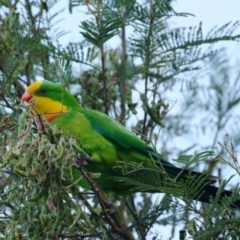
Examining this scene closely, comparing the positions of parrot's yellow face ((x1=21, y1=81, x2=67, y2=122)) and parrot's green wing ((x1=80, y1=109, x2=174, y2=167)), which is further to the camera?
parrot's yellow face ((x1=21, y1=81, x2=67, y2=122))

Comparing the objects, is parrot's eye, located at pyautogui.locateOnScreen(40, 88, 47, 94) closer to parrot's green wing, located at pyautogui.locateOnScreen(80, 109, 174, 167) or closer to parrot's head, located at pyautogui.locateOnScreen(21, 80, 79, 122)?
parrot's head, located at pyautogui.locateOnScreen(21, 80, 79, 122)

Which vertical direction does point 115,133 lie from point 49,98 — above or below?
below

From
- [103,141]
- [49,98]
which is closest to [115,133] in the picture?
[103,141]

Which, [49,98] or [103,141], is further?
[49,98]

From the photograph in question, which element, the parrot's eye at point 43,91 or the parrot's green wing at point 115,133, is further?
the parrot's eye at point 43,91

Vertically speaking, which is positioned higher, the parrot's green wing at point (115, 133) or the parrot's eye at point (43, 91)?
the parrot's eye at point (43, 91)

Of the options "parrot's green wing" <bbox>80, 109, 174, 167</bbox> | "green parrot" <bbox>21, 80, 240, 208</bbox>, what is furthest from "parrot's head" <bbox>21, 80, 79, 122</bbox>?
"parrot's green wing" <bbox>80, 109, 174, 167</bbox>

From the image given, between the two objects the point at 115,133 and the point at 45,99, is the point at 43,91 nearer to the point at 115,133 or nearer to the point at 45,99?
the point at 45,99

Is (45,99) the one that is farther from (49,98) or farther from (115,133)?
(115,133)

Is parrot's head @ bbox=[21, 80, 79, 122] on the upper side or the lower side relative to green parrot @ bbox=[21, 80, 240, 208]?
upper

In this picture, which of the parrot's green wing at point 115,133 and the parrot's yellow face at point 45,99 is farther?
the parrot's yellow face at point 45,99

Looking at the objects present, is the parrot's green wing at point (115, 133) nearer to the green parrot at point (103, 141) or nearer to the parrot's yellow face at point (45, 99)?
the green parrot at point (103, 141)

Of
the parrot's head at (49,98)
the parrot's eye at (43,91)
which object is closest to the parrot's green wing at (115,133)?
the parrot's head at (49,98)

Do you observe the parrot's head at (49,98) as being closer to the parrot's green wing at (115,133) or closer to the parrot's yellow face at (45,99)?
the parrot's yellow face at (45,99)
